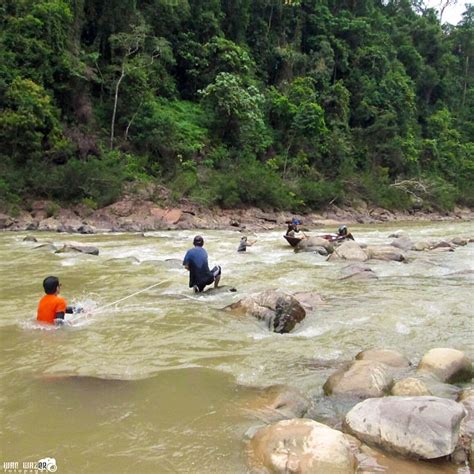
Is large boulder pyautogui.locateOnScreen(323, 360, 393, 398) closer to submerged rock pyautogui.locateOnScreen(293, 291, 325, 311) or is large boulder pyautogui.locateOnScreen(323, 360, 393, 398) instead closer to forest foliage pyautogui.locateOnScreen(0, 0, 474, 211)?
submerged rock pyautogui.locateOnScreen(293, 291, 325, 311)

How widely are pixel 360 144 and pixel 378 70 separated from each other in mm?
7633

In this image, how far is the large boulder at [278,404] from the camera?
3.53 meters

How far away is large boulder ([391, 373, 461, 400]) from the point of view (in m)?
3.67

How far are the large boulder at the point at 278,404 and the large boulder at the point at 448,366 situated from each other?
48.9 inches

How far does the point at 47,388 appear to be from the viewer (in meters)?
3.89

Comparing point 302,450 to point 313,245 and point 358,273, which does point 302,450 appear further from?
point 313,245

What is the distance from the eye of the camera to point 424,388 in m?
3.71

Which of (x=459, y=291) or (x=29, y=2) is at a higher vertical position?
(x=29, y=2)

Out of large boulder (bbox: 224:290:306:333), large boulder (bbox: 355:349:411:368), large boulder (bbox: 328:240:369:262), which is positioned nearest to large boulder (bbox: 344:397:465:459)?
large boulder (bbox: 355:349:411:368)

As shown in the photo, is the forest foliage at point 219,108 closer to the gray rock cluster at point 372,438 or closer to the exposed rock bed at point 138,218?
the exposed rock bed at point 138,218

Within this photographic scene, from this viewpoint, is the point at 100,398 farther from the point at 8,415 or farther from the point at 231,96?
the point at 231,96

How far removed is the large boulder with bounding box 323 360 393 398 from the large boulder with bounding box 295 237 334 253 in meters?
8.42

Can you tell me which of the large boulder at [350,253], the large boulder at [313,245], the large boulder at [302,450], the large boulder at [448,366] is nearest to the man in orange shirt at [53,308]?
the large boulder at [302,450]

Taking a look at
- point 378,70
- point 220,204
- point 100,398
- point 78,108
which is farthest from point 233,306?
point 378,70
